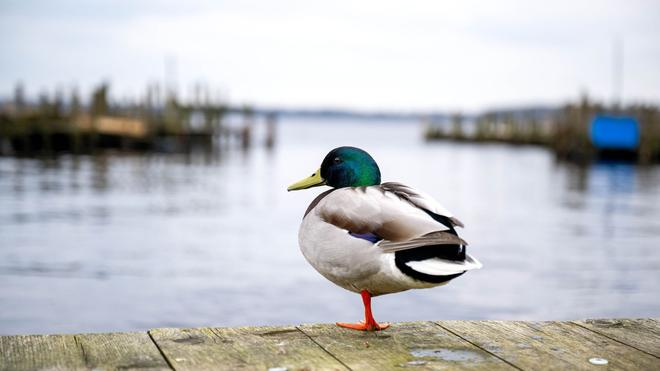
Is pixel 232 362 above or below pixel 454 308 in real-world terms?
above

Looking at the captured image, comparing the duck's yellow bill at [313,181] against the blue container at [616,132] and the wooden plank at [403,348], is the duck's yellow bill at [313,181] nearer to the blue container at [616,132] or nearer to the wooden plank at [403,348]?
the wooden plank at [403,348]

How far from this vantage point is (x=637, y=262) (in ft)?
40.7

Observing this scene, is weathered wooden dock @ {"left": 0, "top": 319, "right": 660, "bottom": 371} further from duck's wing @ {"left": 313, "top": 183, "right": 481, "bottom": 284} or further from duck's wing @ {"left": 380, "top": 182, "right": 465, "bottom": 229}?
duck's wing @ {"left": 380, "top": 182, "right": 465, "bottom": 229}

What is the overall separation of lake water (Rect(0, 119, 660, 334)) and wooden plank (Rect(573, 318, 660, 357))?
16.7 ft

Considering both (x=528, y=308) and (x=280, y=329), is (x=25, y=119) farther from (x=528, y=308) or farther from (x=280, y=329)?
(x=280, y=329)

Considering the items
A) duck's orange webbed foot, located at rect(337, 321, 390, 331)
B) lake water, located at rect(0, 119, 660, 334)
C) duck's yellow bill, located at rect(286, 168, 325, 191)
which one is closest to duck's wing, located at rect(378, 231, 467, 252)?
duck's orange webbed foot, located at rect(337, 321, 390, 331)

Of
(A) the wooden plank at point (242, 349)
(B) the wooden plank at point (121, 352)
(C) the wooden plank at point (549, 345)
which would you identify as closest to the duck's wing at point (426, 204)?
(C) the wooden plank at point (549, 345)

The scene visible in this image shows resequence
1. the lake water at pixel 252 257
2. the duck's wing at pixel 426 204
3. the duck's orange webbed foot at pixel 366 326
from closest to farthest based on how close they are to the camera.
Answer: the duck's wing at pixel 426 204
the duck's orange webbed foot at pixel 366 326
the lake water at pixel 252 257

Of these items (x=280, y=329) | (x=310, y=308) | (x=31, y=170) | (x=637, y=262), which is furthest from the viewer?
(x=31, y=170)

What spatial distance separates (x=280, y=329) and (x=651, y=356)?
131 cm

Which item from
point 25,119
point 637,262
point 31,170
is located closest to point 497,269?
point 637,262

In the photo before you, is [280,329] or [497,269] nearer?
[280,329]

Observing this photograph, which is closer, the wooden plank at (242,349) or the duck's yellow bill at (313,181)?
the wooden plank at (242,349)

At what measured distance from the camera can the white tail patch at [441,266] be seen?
2.87 metres
